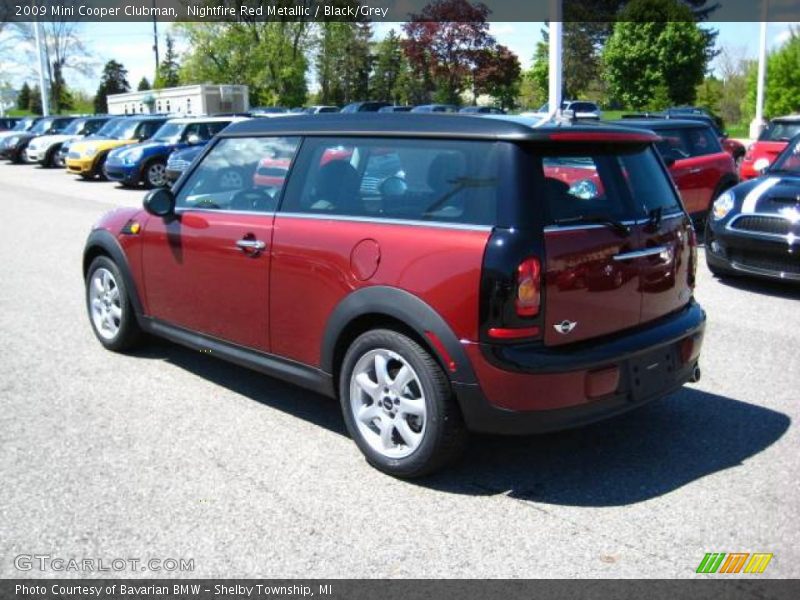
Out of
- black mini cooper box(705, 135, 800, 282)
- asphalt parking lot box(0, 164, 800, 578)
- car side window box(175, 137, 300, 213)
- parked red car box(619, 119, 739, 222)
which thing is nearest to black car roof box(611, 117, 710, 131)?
parked red car box(619, 119, 739, 222)

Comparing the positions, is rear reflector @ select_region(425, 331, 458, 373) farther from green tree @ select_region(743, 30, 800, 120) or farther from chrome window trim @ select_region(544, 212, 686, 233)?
green tree @ select_region(743, 30, 800, 120)

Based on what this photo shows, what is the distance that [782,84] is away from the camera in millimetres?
38000

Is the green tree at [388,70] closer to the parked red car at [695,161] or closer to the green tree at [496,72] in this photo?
the green tree at [496,72]

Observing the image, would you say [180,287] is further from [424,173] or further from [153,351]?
[424,173]

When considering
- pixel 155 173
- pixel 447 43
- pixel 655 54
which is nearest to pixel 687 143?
pixel 155 173

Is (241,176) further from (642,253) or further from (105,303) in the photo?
(642,253)

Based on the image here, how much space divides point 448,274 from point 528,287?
1.13ft

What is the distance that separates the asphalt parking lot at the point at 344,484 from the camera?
3088 mm

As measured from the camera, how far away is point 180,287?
16.0 ft

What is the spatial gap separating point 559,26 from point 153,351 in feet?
38.4

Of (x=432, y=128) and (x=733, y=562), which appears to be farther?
(x=432, y=128)

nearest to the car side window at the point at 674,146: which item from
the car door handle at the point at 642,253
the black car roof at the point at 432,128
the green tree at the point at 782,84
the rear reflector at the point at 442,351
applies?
the black car roof at the point at 432,128

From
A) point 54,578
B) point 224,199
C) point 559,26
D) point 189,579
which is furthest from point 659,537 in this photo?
point 559,26

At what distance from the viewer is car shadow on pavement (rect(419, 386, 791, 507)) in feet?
11.9
